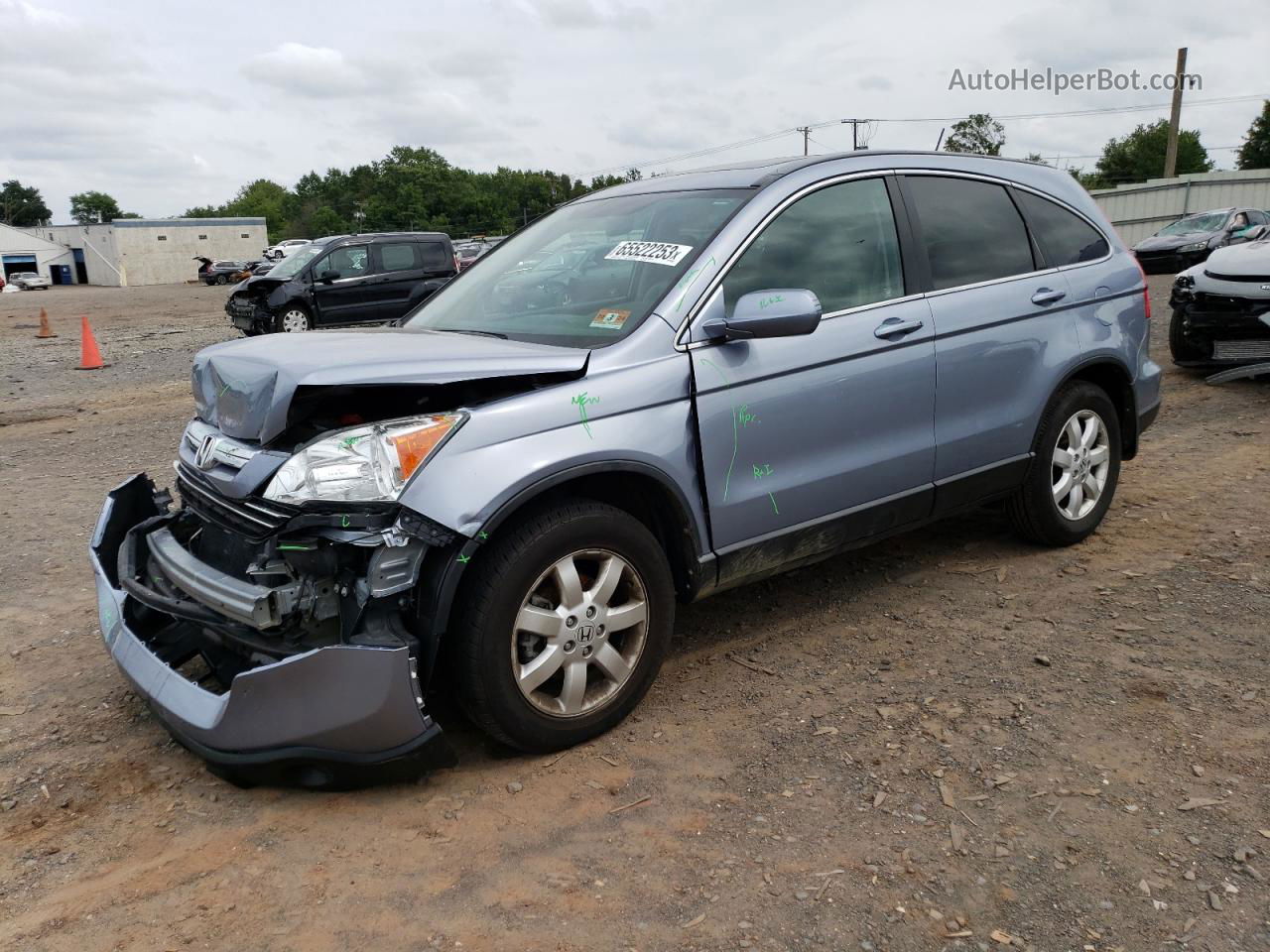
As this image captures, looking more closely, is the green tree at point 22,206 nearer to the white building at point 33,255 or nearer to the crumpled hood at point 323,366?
the white building at point 33,255

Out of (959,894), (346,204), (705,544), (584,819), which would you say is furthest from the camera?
(346,204)

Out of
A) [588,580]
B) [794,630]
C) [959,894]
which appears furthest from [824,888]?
[794,630]

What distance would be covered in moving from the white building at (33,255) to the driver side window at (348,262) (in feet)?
260

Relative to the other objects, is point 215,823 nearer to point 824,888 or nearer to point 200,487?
point 200,487

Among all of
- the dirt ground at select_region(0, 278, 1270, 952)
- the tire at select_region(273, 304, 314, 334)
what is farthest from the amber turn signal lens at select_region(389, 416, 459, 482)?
the tire at select_region(273, 304, 314, 334)

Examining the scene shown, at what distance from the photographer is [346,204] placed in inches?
4665

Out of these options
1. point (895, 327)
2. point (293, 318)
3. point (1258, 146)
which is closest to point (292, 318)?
point (293, 318)

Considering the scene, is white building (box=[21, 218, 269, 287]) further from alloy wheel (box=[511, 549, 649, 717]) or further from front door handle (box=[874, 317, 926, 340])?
alloy wheel (box=[511, 549, 649, 717])

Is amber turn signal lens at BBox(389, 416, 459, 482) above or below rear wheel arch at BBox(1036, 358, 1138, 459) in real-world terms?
above

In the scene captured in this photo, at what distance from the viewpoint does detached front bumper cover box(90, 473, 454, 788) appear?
2.70 m

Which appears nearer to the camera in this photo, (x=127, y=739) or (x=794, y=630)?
(x=127, y=739)

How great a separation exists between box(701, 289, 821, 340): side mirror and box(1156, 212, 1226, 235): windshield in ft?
72.8

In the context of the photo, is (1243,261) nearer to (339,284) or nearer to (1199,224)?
(339,284)

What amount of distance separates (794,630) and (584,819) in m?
1.54
